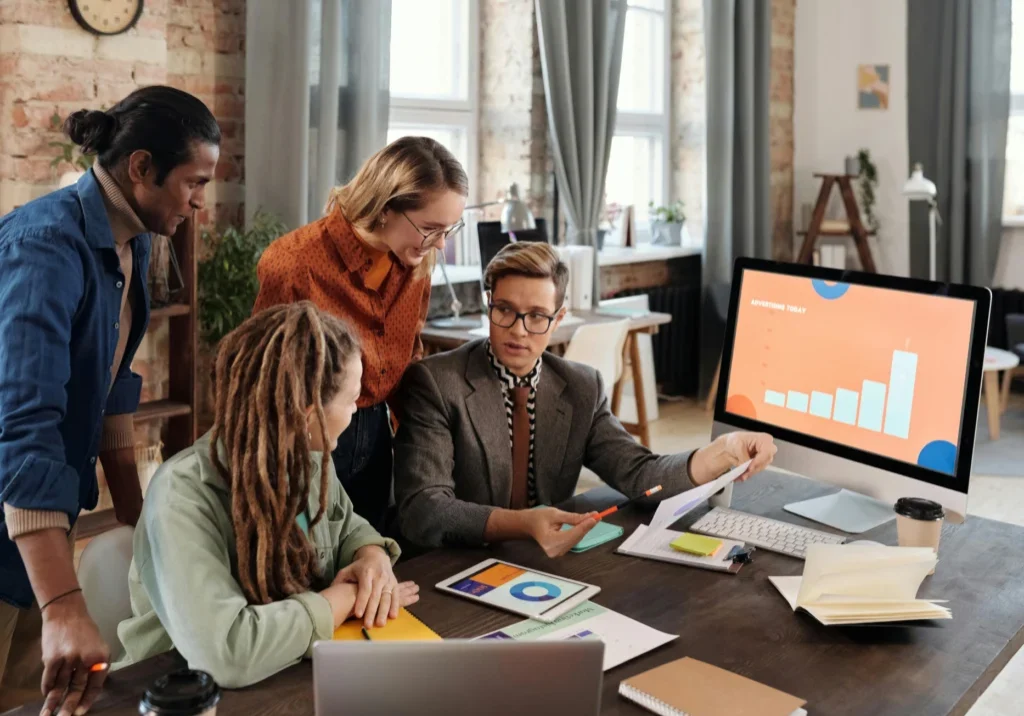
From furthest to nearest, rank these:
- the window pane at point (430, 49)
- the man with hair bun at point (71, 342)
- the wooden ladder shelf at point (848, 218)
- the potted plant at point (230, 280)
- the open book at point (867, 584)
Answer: the wooden ladder shelf at point (848, 218) < the window pane at point (430, 49) < the potted plant at point (230, 280) < the open book at point (867, 584) < the man with hair bun at point (71, 342)

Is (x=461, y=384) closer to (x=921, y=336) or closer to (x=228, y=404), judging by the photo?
(x=228, y=404)

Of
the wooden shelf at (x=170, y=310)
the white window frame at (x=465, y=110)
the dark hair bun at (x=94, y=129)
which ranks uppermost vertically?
the white window frame at (x=465, y=110)

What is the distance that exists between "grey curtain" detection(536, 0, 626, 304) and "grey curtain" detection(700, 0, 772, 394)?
906 millimetres

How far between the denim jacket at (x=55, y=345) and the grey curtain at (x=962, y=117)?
5.89 metres

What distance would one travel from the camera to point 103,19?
3.34m

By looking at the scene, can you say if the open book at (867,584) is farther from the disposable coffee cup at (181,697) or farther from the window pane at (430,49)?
the window pane at (430,49)

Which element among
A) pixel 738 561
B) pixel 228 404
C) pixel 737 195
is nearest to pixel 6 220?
pixel 228 404

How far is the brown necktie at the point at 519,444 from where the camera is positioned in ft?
6.68

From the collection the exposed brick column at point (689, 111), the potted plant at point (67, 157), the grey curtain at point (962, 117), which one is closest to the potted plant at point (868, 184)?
the grey curtain at point (962, 117)

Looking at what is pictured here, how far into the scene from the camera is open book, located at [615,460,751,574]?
1.71 meters

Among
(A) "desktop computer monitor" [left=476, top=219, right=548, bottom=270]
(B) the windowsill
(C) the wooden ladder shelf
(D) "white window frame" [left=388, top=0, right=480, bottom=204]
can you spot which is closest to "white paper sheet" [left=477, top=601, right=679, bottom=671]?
(A) "desktop computer monitor" [left=476, top=219, right=548, bottom=270]

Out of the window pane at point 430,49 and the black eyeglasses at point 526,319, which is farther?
the window pane at point 430,49

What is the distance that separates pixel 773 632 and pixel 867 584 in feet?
0.51

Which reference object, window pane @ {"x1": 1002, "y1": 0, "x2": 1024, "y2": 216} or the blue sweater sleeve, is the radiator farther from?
the blue sweater sleeve
